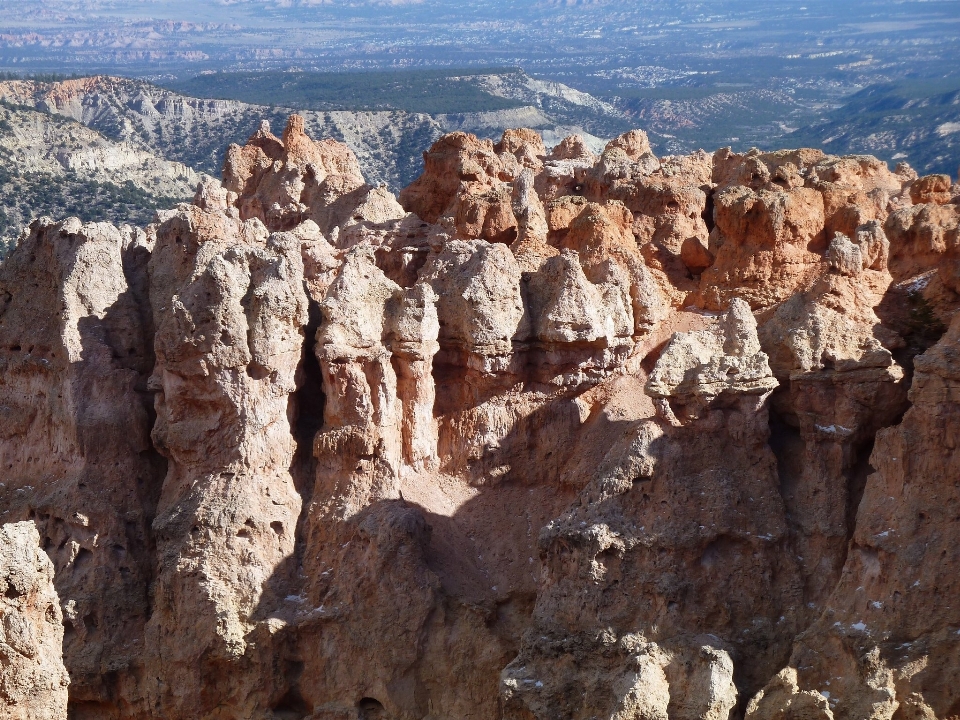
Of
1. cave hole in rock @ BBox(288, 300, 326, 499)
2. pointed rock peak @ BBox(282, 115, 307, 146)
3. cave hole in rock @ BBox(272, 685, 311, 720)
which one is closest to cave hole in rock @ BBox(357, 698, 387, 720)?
cave hole in rock @ BBox(272, 685, 311, 720)

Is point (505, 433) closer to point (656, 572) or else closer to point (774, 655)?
point (656, 572)

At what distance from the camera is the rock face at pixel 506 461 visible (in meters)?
12.6

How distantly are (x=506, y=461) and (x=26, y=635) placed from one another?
562cm

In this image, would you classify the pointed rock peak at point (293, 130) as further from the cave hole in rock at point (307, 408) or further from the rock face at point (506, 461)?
the cave hole in rock at point (307, 408)

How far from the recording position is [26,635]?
13.2m

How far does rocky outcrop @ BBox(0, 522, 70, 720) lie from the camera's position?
43.0ft

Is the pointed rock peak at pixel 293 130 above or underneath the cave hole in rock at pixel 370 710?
above

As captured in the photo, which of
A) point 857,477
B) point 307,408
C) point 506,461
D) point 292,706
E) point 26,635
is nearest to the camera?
point 26,635

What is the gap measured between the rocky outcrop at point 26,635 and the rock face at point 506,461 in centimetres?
191

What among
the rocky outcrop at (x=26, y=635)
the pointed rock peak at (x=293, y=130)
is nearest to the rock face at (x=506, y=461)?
the rocky outcrop at (x=26, y=635)

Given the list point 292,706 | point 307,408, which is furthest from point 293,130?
point 292,706

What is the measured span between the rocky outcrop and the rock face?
6.26 ft

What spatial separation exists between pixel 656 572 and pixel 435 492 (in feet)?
10.9

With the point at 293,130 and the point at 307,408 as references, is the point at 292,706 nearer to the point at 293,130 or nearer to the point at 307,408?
the point at 307,408
